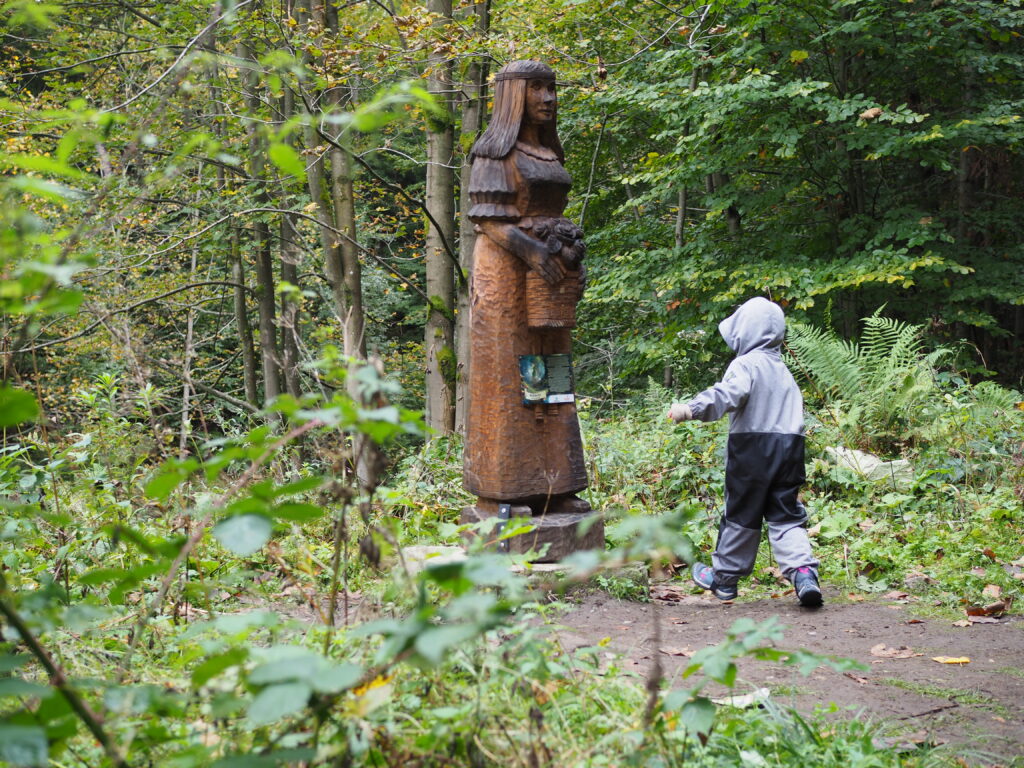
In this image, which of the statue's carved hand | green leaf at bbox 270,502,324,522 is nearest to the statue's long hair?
the statue's carved hand

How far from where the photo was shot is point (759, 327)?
521cm

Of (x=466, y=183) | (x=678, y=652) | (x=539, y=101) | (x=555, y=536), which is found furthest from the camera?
(x=466, y=183)

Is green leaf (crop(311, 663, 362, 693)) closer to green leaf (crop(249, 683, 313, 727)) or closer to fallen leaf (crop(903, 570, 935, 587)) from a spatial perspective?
green leaf (crop(249, 683, 313, 727))

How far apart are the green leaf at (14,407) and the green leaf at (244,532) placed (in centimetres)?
36

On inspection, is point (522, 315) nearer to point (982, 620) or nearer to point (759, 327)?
point (759, 327)

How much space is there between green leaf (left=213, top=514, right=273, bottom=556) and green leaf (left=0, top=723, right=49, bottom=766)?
0.35 metres

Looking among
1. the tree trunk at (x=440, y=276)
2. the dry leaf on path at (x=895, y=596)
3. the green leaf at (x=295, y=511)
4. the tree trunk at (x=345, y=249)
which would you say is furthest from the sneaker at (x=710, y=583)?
the tree trunk at (x=345, y=249)

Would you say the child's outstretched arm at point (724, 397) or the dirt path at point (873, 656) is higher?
the child's outstretched arm at point (724, 397)

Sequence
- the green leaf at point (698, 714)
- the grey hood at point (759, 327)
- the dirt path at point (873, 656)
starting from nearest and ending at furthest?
1. the green leaf at point (698, 714)
2. the dirt path at point (873, 656)
3. the grey hood at point (759, 327)

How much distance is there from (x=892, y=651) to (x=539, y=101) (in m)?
3.77

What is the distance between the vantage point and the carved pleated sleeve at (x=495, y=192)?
5289mm

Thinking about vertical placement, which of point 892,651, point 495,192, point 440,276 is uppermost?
point 495,192

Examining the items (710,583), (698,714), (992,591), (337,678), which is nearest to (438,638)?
(337,678)

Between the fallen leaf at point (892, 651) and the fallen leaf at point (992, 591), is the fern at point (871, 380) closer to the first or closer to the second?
the fallen leaf at point (992, 591)
